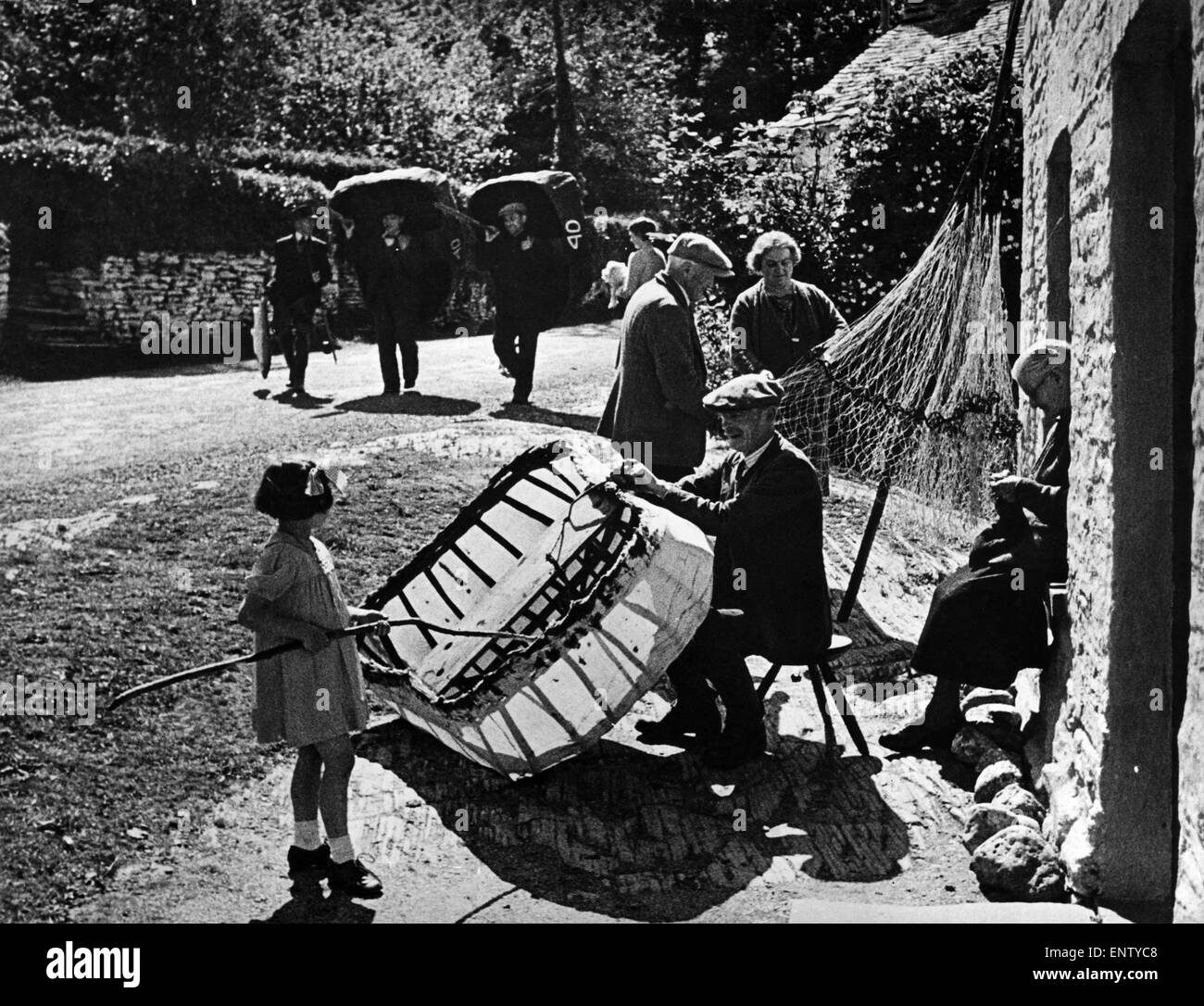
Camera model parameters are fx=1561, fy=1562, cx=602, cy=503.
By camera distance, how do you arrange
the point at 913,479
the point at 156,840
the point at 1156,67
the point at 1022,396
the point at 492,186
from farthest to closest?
the point at 492,186
the point at 913,479
the point at 1022,396
the point at 156,840
the point at 1156,67

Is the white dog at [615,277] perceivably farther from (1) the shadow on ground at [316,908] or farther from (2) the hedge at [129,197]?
(1) the shadow on ground at [316,908]

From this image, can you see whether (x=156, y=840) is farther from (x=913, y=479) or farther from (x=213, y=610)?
(x=913, y=479)

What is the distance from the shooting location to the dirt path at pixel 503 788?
16.3ft

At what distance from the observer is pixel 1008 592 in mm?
5562

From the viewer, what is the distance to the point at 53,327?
6.86m

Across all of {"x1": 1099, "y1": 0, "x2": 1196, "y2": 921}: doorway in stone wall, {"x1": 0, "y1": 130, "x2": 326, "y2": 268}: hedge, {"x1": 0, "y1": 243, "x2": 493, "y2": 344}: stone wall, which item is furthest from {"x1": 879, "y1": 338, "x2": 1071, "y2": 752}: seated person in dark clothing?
{"x1": 0, "y1": 130, "x2": 326, "y2": 268}: hedge

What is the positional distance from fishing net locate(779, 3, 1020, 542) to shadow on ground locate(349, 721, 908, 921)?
136cm

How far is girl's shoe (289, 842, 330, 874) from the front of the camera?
193 inches

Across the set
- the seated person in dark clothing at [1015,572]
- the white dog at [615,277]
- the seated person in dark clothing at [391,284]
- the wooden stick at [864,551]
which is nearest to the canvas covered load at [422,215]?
the seated person in dark clothing at [391,284]

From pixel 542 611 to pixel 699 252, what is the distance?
65.0 inches

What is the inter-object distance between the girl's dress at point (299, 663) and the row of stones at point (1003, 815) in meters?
2.10

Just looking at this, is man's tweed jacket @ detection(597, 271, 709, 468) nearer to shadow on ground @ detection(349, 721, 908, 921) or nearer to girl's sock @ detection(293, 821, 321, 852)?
shadow on ground @ detection(349, 721, 908, 921)

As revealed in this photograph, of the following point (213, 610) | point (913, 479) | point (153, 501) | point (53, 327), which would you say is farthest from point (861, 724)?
point (53, 327)
